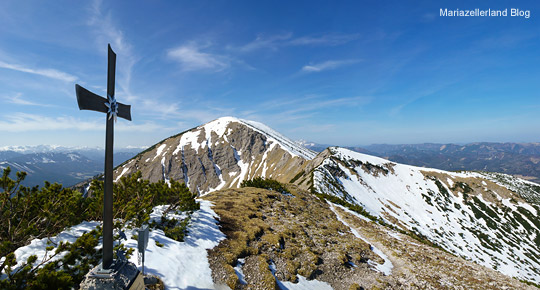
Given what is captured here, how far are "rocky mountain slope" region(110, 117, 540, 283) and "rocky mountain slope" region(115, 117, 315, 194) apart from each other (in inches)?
32.2

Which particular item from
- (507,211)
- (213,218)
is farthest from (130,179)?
(507,211)

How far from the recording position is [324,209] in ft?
116

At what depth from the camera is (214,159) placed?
172000mm

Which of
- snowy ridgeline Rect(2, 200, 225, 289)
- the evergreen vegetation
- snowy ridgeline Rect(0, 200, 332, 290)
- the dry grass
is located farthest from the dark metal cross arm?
the dry grass

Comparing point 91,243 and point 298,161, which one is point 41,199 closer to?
point 91,243

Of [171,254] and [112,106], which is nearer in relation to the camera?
[112,106]

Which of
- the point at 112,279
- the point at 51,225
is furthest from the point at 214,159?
the point at 112,279

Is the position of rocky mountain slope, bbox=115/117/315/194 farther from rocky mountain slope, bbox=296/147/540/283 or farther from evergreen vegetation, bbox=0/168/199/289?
evergreen vegetation, bbox=0/168/199/289

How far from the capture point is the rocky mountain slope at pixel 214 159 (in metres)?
151

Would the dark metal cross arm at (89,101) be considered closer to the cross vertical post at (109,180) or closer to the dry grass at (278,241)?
the cross vertical post at (109,180)

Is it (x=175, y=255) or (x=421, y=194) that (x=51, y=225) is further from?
(x=421, y=194)

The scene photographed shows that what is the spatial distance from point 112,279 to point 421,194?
4448 inches

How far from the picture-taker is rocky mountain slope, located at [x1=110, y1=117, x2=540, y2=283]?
6128cm

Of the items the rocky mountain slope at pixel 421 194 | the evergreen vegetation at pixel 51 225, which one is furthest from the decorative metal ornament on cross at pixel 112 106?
the rocky mountain slope at pixel 421 194
